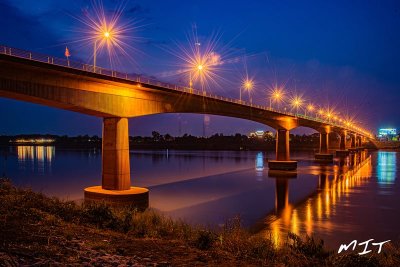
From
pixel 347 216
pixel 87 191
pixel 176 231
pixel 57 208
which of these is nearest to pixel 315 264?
pixel 176 231

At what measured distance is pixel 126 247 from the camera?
987 cm

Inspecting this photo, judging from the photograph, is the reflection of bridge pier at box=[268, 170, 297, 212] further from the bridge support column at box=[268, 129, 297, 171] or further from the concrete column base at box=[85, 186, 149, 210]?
the concrete column base at box=[85, 186, 149, 210]

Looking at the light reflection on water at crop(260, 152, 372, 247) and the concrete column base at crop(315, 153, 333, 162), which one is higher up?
the concrete column base at crop(315, 153, 333, 162)

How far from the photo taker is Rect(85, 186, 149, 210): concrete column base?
27.5 metres

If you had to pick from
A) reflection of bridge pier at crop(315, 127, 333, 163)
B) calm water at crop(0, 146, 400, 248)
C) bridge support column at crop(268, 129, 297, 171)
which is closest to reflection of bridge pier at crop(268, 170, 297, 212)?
calm water at crop(0, 146, 400, 248)

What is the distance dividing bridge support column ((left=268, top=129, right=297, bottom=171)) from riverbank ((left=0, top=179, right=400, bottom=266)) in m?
54.7

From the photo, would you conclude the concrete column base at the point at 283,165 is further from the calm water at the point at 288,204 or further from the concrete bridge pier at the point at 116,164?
the concrete bridge pier at the point at 116,164

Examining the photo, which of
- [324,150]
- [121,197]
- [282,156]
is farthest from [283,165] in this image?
[121,197]

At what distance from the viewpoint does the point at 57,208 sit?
563 inches

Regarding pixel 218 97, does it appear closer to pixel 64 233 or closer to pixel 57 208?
pixel 57 208

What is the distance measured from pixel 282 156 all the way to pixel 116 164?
45.4 meters

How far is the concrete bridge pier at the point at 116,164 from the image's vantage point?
93.8 ft

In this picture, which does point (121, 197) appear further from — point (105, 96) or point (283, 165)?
point (283, 165)

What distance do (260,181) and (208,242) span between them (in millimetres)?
42125
